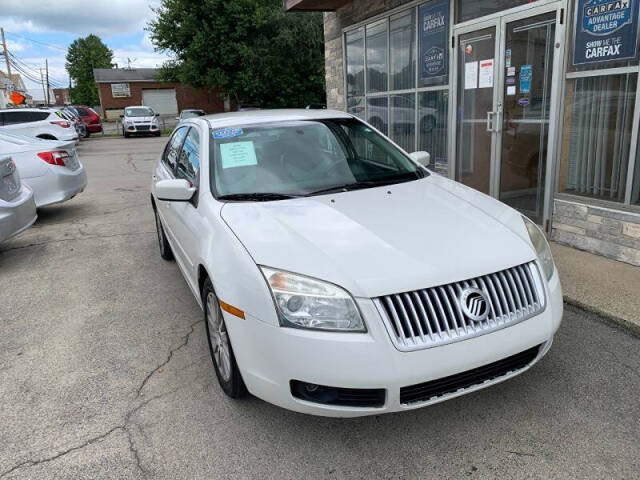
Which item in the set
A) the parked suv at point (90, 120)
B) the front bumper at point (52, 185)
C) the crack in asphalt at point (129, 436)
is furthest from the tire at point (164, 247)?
the parked suv at point (90, 120)

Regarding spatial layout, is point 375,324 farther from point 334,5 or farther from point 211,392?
point 334,5

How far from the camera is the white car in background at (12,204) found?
5.66 m

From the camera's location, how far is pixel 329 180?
3586 mm

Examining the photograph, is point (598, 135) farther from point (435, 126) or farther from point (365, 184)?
point (365, 184)

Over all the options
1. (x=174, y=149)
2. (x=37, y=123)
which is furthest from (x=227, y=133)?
Result: (x=37, y=123)

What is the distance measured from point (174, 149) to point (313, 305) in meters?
3.07

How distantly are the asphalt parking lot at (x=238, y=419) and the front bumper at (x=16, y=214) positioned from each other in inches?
65.4

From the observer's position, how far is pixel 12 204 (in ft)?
19.0

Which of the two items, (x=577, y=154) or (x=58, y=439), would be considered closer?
(x=58, y=439)

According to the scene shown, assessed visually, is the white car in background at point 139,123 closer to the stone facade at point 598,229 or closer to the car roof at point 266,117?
the car roof at point 266,117

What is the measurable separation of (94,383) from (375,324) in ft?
6.69

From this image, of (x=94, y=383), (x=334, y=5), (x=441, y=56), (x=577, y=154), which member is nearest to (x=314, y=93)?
(x=334, y=5)

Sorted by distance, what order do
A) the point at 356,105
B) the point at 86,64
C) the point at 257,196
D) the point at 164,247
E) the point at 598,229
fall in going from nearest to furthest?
the point at 257,196
the point at 598,229
the point at 164,247
the point at 356,105
the point at 86,64

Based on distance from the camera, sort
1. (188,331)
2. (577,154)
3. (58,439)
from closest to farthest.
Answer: (58,439)
(188,331)
(577,154)
